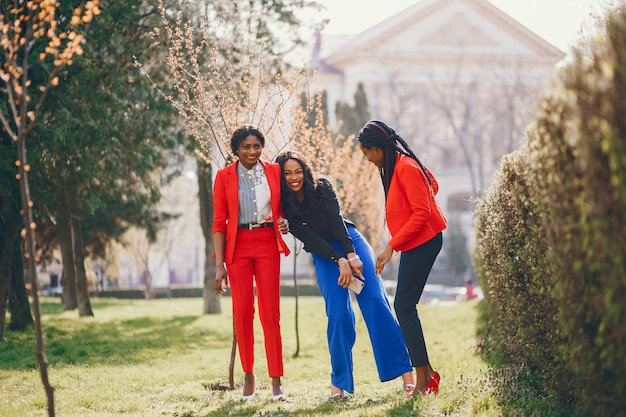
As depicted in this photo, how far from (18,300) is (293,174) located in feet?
25.1

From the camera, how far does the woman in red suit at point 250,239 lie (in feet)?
21.2

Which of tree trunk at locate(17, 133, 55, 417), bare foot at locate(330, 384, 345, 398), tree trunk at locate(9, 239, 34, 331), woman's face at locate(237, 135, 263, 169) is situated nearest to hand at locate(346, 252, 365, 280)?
bare foot at locate(330, 384, 345, 398)

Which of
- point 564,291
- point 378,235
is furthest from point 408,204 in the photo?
point 378,235

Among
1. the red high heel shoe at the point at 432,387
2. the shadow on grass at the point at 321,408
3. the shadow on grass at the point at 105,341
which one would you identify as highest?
the red high heel shoe at the point at 432,387

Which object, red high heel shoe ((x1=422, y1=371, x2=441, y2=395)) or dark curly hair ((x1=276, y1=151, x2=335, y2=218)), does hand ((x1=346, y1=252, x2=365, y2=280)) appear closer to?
dark curly hair ((x1=276, y1=151, x2=335, y2=218))

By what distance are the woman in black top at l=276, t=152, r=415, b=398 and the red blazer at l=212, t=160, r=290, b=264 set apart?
9 centimetres

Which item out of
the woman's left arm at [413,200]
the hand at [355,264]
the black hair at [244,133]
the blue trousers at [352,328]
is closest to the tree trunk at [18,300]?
the black hair at [244,133]

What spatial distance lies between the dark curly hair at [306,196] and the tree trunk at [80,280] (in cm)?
1228

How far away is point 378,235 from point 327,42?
44.0 m

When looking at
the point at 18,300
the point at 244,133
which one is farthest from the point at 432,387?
the point at 18,300

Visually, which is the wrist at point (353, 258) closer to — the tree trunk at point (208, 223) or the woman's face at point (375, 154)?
the woman's face at point (375, 154)

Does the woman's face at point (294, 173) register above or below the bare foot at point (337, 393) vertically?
above

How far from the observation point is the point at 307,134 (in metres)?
11.0

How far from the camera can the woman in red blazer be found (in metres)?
5.99
